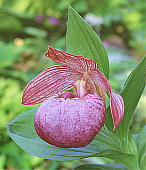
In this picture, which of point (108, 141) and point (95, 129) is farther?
point (108, 141)

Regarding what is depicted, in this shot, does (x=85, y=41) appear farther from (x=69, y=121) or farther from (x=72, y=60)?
(x=69, y=121)

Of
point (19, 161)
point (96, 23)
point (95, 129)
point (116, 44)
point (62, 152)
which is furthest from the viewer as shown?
point (116, 44)

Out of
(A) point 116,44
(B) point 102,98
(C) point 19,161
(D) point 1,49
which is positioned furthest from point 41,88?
(A) point 116,44

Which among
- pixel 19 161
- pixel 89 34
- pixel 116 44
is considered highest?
pixel 116 44

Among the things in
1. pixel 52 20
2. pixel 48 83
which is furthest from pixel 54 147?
pixel 52 20

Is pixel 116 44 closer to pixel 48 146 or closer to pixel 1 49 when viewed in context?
pixel 1 49

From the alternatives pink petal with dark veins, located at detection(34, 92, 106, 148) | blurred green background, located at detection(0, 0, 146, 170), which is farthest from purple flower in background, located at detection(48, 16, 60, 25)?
pink petal with dark veins, located at detection(34, 92, 106, 148)

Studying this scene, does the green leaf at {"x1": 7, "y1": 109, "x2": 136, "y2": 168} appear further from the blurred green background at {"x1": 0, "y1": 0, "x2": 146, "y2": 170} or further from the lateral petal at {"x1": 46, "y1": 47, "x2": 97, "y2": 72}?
the blurred green background at {"x1": 0, "y1": 0, "x2": 146, "y2": 170}
